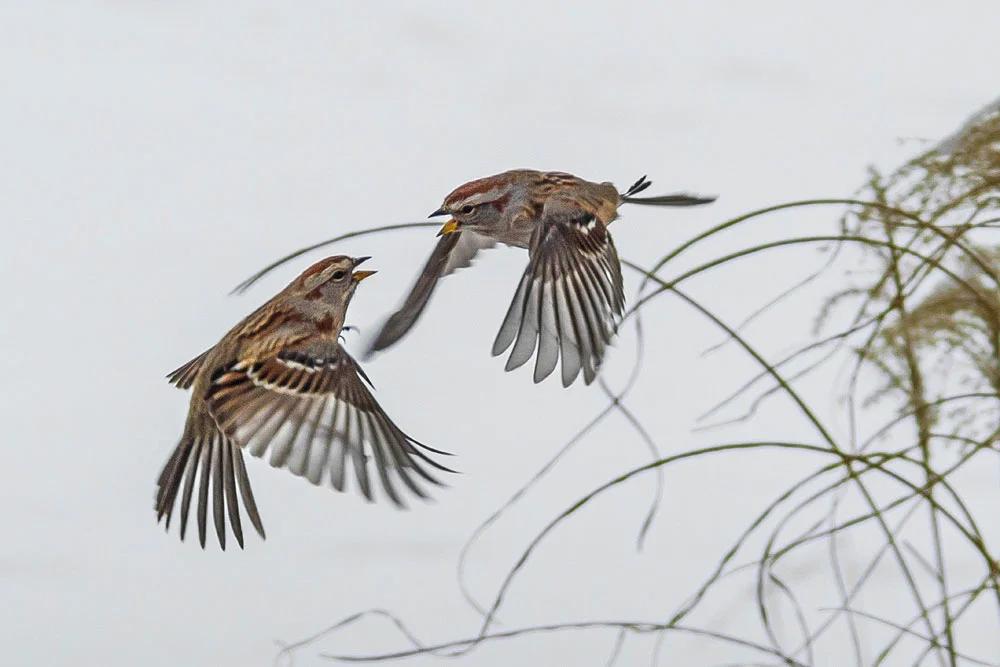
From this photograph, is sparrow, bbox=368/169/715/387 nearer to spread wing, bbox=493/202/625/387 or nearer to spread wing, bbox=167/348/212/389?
spread wing, bbox=493/202/625/387

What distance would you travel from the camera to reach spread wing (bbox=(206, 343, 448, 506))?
1.91 feet

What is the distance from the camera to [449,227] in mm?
610

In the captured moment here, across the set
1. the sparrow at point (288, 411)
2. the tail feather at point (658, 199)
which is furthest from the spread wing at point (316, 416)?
the tail feather at point (658, 199)

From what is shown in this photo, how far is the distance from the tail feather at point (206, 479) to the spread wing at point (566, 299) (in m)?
0.16

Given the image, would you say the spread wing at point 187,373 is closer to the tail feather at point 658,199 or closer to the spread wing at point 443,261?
the spread wing at point 443,261

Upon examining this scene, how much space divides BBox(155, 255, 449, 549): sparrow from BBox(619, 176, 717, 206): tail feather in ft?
0.48

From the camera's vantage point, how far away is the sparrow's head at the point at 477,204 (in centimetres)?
61

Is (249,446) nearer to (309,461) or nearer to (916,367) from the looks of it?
(309,461)

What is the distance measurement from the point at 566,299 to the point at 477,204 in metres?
0.06

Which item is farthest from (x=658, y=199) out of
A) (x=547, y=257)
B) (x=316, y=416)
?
(x=316, y=416)

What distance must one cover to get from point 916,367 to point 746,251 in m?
0.45

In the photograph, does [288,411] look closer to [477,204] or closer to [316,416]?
[316,416]

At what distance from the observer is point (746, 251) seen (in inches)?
27.9

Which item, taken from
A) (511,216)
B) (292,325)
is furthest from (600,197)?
(292,325)
